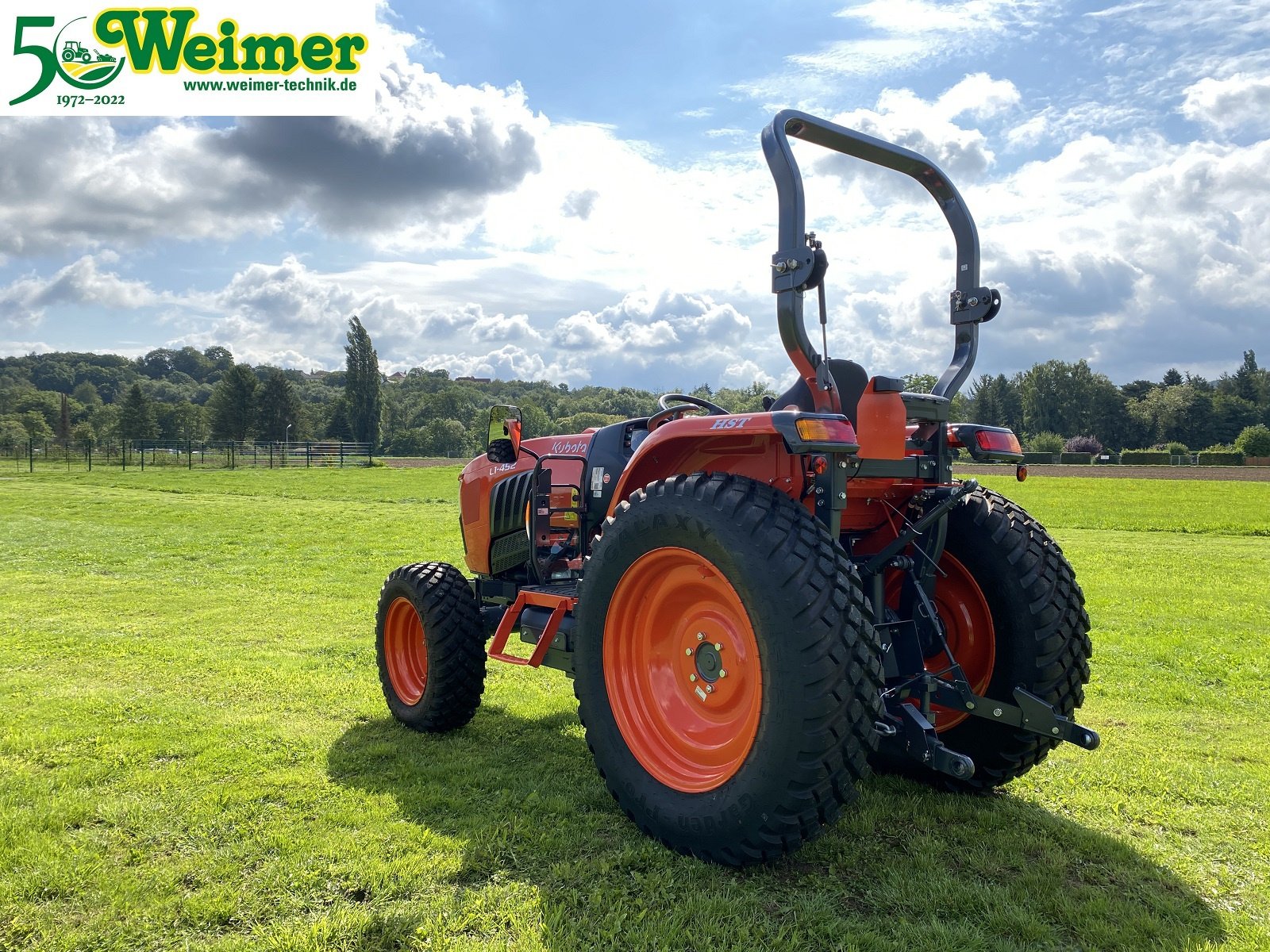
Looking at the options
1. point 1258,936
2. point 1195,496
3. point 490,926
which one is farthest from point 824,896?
point 1195,496

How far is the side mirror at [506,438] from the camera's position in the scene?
16.3ft

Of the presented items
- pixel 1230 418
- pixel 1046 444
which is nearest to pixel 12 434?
pixel 1046 444

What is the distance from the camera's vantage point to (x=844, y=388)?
360 cm

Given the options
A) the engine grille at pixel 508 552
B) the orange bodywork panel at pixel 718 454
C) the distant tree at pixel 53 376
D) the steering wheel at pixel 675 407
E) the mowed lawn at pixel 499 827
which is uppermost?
the distant tree at pixel 53 376

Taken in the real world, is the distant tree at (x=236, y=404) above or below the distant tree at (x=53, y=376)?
below

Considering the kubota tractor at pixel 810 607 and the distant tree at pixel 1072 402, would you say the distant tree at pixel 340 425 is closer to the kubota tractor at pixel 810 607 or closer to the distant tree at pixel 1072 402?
the distant tree at pixel 1072 402

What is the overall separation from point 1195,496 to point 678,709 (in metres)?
28.3

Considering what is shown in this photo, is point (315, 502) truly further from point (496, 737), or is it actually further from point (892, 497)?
point (892, 497)

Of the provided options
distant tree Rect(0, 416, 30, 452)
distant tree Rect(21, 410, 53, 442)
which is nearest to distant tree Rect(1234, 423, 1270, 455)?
distant tree Rect(0, 416, 30, 452)

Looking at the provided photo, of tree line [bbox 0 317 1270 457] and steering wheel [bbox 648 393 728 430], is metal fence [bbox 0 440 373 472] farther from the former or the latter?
steering wheel [bbox 648 393 728 430]

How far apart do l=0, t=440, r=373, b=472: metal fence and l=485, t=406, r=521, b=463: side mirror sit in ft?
138

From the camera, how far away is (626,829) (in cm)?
351

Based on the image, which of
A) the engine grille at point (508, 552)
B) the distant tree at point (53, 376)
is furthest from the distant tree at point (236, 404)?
the distant tree at point (53, 376)

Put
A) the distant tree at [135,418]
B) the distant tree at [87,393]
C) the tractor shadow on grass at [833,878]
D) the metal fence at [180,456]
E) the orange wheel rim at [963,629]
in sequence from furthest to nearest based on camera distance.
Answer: the distant tree at [87,393]
the distant tree at [135,418]
the metal fence at [180,456]
the orange wheel rim at [963,629]
the tractor shadow on grass at [833,878]
